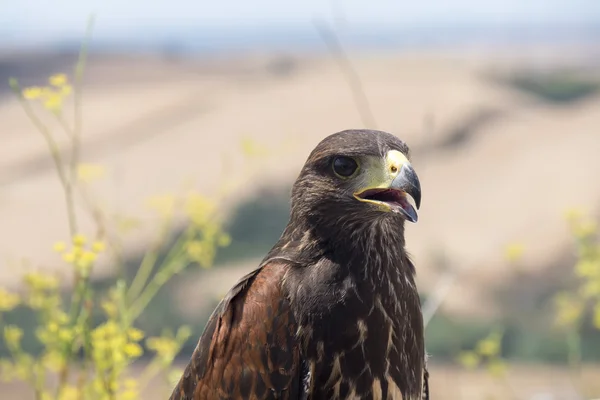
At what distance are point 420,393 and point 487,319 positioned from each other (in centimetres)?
684

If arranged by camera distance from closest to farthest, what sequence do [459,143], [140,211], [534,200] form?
[140,211], [534,200], [459,143]

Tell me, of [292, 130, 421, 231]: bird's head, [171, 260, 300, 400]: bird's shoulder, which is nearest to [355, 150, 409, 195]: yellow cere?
[292, 130, 421, 231]: bird's head

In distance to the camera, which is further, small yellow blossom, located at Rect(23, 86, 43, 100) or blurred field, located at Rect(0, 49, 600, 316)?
blurred field, located at Rect(0, 49, 600, 316)

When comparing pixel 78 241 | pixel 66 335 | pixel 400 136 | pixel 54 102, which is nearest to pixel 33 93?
pixel 54 102

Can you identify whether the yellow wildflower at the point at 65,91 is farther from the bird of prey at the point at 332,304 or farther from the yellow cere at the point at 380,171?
the yellow cere at the point at 380,171

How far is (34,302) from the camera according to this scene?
3402mm

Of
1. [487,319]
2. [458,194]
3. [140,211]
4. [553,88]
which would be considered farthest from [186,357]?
[553,88]

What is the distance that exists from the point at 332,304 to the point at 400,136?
8.75 meters

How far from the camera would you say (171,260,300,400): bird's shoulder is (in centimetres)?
266

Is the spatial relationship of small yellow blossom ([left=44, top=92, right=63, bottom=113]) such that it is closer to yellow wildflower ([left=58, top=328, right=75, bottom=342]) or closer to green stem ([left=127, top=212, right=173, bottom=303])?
green stem ([left=127, top=212, right=173, bottom=303])

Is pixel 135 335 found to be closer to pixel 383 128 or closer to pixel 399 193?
pixel 399 193

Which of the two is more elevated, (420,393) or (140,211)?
(140,211)

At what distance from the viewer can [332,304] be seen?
2648 mm

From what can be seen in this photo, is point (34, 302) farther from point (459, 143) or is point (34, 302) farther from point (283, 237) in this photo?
point (459, 143)
